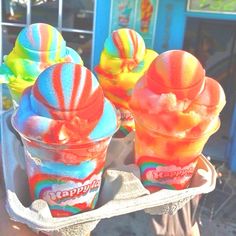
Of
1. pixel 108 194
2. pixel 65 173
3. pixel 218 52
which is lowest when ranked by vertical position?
pixel 218 52

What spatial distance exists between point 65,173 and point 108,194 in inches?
10.4

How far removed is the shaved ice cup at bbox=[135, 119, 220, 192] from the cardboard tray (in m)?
0.04

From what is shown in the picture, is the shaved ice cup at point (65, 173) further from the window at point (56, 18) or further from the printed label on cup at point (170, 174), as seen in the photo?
the window at point (56, 18)

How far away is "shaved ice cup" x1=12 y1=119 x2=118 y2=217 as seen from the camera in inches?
44.7

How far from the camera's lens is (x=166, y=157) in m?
1.33

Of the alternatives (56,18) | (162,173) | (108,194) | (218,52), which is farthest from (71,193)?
(218,52)

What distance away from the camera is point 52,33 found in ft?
5.28

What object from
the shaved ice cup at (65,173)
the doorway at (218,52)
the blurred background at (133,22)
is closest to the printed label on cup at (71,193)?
the shaved ice cup at (65,173)

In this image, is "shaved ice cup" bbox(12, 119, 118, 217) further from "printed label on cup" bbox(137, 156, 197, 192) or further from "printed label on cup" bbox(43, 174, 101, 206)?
"printed label on cup" bbox(137, 156, 197, 192)

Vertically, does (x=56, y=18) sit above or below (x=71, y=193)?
above

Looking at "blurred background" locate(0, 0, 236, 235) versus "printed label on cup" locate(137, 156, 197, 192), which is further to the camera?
"blurred background" locate(0, 0, 236, 235)

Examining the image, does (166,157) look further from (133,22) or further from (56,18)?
(56,18)

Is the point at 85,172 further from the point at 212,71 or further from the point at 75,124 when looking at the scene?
the point at 212,71

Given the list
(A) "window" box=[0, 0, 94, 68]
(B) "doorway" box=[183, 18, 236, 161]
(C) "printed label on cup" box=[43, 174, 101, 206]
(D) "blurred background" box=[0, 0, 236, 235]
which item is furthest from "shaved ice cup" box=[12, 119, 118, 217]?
(B) "doorway" box=[183, 18, 236, 161]
